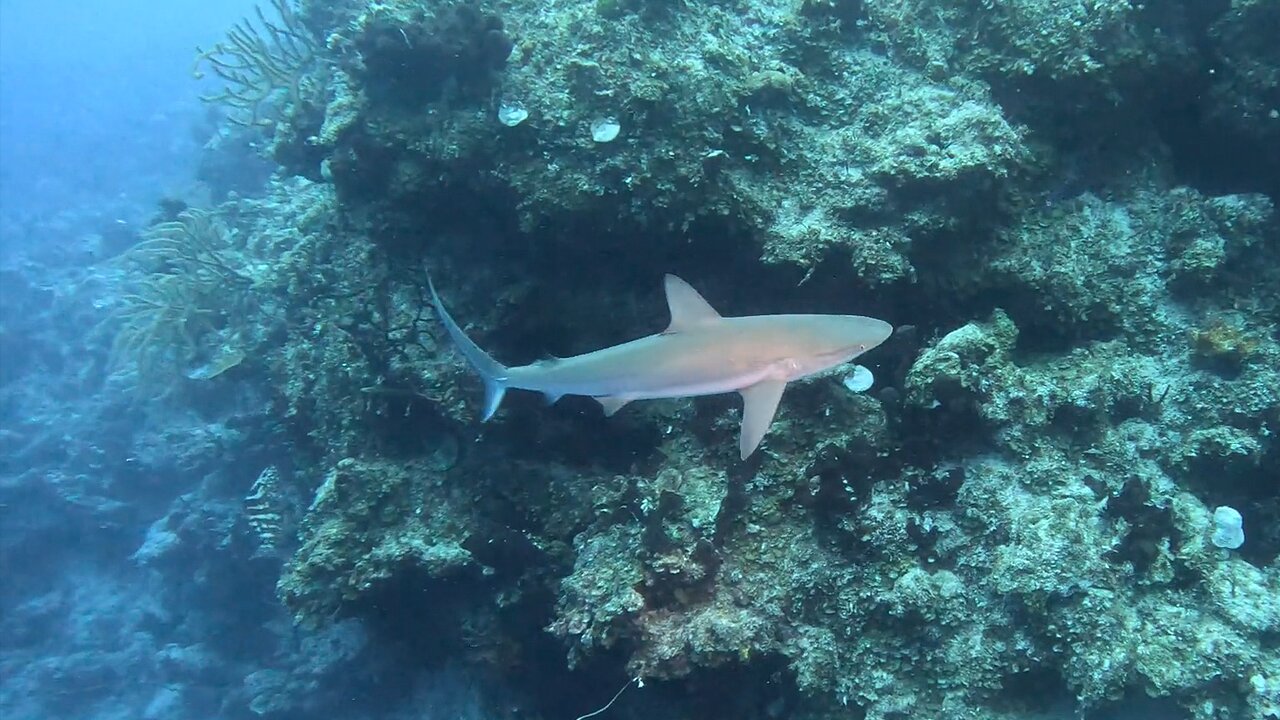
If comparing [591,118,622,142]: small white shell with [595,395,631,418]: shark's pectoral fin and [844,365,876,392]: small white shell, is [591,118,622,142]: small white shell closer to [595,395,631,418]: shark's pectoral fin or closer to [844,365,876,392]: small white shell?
[595,395,631,418]: shark's pectoral fin

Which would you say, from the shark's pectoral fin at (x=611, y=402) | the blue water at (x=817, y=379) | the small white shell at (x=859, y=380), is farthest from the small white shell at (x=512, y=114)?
the small white shell at (x=859, y=380)

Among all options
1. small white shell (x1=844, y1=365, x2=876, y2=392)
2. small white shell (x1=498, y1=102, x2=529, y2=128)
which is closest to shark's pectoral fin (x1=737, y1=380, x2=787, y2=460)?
small white shell (x1=844, y1=365, x2=876, y2=392)

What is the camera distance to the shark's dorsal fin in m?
4.42

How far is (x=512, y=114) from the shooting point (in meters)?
6.52

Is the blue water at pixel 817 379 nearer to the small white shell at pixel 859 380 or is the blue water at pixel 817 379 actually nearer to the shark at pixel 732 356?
the small white shell at pixel 859 380

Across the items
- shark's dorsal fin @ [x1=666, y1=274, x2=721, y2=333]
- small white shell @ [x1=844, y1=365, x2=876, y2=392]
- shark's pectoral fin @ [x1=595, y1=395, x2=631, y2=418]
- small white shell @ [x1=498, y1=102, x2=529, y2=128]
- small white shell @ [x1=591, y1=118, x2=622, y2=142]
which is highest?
small white shell @ [x1=498, y1=102, x2=529, y2=128]

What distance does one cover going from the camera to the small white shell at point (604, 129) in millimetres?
5941

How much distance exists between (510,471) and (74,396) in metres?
16.5

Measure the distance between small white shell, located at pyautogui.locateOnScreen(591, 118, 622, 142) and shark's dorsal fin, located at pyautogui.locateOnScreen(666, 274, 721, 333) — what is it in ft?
7.03

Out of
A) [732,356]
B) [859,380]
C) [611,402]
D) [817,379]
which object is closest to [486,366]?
[611,402]

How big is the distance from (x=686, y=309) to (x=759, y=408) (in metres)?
0.82

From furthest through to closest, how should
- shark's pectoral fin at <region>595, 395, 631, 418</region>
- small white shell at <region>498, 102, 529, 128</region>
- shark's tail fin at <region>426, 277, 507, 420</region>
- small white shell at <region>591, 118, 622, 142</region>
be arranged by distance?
1. small white shell at <region>498, 102, 529, 128</region>
2. small white shell at <region>591, 118, 622, 142</region>
3. shark's tail fin at <region>426, 277, 507, 420</region>
4. shark's pectoral fin at <region>595, 395, 631, 418</region>

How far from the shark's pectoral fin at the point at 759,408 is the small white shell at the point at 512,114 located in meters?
3.78

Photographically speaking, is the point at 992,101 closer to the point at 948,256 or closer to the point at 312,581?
the point at 948,256
